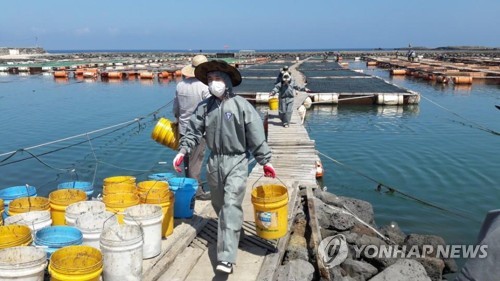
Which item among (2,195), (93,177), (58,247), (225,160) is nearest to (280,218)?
(225,160)

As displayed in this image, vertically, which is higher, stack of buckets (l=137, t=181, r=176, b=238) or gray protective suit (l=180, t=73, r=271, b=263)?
gray protective suit (l=180, t=73, r=271, b=263)

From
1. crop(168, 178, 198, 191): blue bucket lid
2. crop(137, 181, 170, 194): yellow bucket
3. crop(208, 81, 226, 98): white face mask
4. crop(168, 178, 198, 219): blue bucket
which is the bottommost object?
crop(168, 178, 198, 219): blue bucket

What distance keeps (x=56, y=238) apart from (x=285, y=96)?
9.62 m

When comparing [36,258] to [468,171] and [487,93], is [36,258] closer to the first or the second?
[468,171]

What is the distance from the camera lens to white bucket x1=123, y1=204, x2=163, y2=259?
4418 mm

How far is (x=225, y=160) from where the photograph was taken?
4.59 m

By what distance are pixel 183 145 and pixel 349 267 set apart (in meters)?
2.94

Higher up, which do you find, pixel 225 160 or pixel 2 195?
pixel 225 160

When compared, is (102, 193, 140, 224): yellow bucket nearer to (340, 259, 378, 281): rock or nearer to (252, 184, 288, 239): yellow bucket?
(252, 184, 288, 239): yellow bucket

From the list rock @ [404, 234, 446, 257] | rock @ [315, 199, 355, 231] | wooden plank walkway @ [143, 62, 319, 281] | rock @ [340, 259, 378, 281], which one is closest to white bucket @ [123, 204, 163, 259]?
wooden plank walkway @ [143, 62, 319, 281]

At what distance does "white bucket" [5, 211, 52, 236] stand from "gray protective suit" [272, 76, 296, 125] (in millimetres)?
9036

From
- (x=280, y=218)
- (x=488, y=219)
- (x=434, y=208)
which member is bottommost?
(x=434, y=208)

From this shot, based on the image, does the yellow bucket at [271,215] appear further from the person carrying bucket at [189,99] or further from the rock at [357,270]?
the person carrying bucket at [189,99]

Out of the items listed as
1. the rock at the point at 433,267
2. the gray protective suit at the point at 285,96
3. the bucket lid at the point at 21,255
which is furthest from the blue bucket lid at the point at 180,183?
the gray protective suit at the point at 285,96
